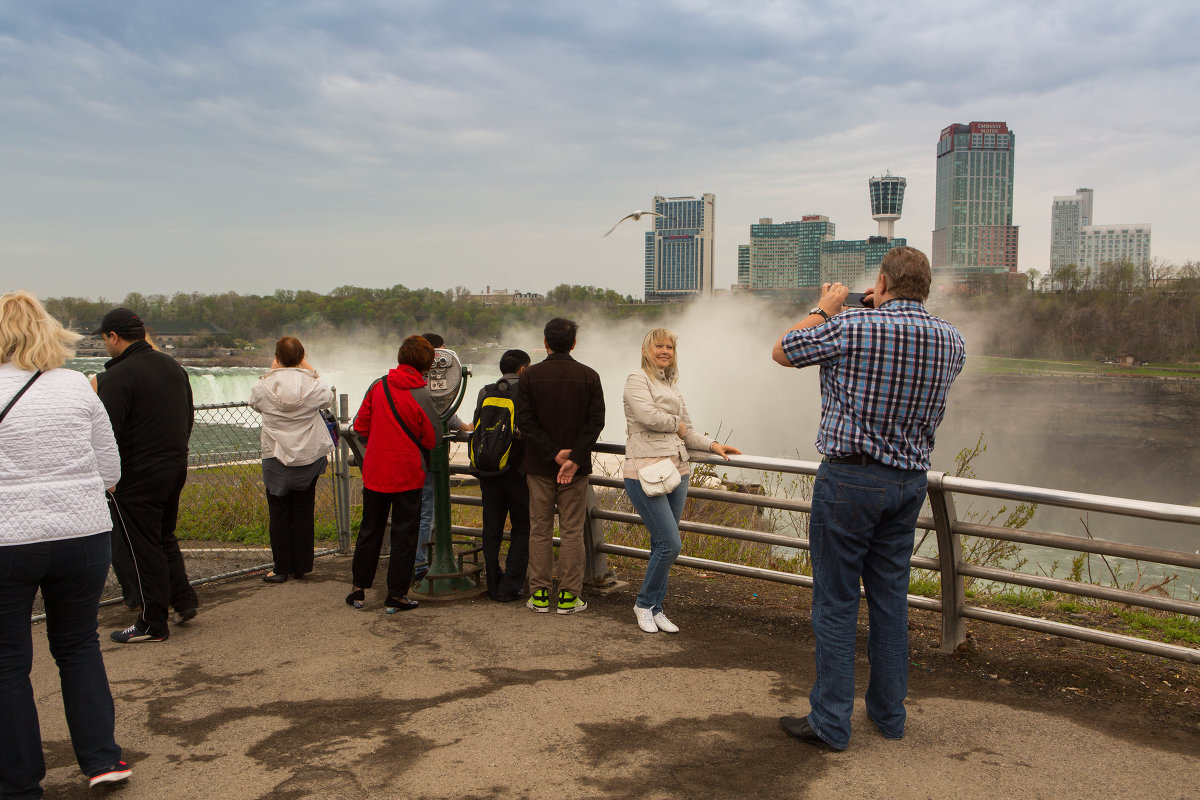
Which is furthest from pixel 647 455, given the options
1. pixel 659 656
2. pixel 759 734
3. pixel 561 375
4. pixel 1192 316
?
pixel 1192 316

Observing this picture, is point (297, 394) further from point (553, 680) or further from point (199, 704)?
point (553, 680)

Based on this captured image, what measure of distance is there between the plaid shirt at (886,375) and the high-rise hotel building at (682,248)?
156m

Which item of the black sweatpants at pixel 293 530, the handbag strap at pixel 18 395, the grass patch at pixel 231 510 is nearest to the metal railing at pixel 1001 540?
the black sweatpants at pixel 293 530

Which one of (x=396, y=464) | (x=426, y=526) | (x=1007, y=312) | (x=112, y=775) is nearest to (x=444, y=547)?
(x=426, y=526)

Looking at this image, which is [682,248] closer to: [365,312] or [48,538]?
[365,312]

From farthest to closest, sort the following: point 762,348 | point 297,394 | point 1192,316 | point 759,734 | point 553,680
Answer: point 1192,316
point 762,348
point 297,394
point 553,680
point 759,734

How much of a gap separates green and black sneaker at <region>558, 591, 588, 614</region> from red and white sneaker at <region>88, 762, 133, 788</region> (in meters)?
2.73

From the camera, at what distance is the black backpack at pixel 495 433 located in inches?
219

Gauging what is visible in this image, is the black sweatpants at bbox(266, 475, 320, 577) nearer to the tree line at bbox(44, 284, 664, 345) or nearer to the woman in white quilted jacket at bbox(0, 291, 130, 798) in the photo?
the woman in white quilted jacket at bbox(0, 291, 130, 798)

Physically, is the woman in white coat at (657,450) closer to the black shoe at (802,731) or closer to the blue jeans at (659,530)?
the blue jeans at (659,530)

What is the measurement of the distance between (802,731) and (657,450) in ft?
6.15

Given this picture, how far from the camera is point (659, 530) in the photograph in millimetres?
5051

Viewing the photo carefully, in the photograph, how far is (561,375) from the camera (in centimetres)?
539

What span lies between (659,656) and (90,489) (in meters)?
2.98
